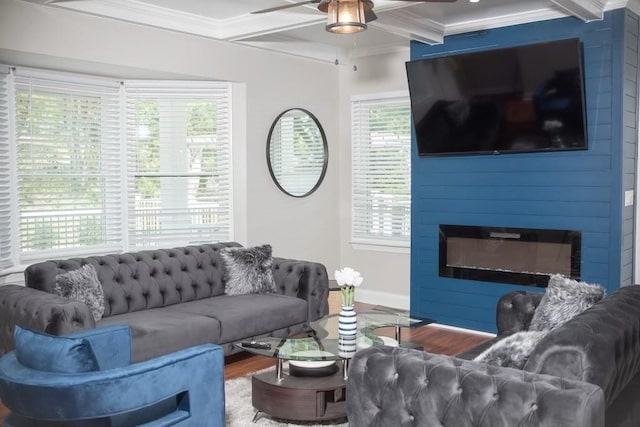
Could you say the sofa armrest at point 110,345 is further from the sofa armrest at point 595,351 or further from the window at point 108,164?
the window at point 108,164

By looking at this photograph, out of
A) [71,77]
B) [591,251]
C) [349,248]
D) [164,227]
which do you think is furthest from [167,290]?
[591,251]

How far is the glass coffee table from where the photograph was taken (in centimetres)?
335

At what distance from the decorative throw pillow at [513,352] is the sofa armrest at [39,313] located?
7.58 ft

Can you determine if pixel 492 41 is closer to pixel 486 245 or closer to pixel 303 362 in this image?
pixel 486 245

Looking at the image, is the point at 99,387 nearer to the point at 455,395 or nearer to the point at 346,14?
the point at 455,395

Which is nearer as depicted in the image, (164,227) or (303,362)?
(303,362)

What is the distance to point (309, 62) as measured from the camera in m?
6.63

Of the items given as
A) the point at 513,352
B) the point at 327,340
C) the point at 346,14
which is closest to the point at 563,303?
the point at 513,352

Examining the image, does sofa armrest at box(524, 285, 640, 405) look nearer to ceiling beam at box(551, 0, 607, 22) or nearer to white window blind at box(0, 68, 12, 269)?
ceiling beam at box(551, 0, 607, 22)

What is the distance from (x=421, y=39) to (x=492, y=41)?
1.95 ft

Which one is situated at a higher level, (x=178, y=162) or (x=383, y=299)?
(x=178, y=162)

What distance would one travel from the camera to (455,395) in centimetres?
222

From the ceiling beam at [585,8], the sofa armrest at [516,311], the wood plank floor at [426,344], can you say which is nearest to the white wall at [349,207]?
the wood plank floor at [426,344]

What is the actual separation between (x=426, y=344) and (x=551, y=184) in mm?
1652
